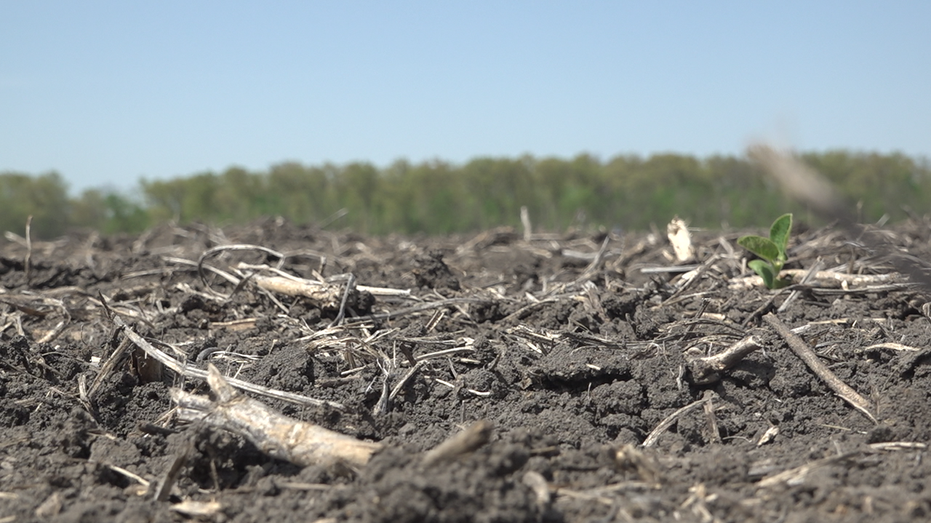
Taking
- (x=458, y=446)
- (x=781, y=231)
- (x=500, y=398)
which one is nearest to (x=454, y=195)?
(x=781, y=231)

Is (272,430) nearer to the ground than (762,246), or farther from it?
nearer to the ground

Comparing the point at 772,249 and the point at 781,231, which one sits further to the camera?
the point at 781,231

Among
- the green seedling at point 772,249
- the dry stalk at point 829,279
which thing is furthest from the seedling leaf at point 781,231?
the dry stalk at point 829,279

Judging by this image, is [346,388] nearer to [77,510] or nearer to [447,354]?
[447,354]

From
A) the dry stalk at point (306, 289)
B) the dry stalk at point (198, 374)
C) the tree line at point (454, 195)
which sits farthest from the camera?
the tree line at point (454, 195)

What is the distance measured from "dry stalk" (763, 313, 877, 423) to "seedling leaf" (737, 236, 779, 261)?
668mm

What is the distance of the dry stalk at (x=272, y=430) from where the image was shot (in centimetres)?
216

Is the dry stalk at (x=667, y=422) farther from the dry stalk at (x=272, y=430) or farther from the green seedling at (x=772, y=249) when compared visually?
the green seedling at (x=772, y=249)

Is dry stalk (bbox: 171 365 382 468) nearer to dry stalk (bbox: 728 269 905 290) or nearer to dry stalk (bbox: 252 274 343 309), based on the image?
dry stalk (bbox: 252 274 343 309)

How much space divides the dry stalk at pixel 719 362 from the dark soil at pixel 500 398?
0.04 meters

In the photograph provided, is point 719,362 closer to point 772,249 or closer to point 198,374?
point 772,249

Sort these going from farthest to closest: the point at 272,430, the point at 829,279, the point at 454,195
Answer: the point at 454,195
the point at 829,279
the point at 272,430

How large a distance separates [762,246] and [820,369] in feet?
3.62

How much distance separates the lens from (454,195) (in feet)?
59.8
